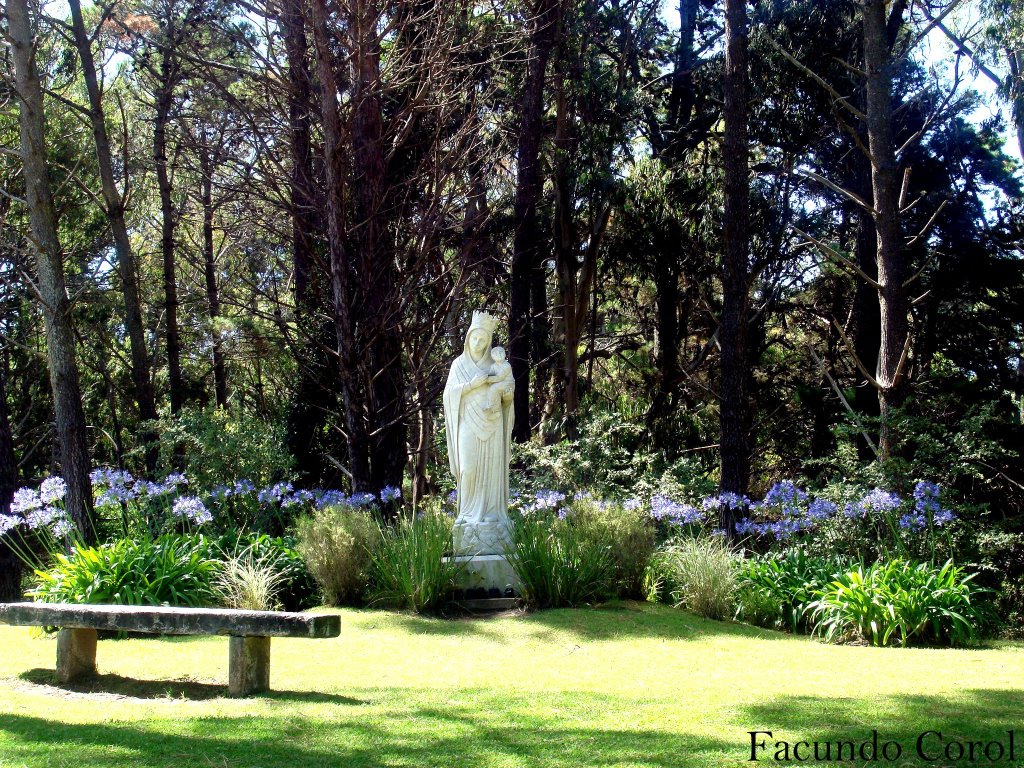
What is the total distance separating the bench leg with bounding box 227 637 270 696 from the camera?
669 centimetres

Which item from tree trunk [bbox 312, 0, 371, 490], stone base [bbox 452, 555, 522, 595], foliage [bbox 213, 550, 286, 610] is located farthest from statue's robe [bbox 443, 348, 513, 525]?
tree trunk [bbox 312, 0, 371, 490]

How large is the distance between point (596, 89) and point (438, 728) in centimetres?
1580

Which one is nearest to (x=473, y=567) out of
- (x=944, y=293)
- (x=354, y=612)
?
(x=354, y=612)

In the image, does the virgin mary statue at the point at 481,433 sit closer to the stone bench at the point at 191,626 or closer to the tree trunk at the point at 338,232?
the tree trunk at the point at 338,232

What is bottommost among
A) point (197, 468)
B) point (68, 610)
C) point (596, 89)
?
point (68, 610)

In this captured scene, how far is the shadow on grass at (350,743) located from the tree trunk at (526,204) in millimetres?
12185

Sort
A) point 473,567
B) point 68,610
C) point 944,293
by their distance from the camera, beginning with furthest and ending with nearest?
1. point 944,293
2. point 473,567
3. point 68,610

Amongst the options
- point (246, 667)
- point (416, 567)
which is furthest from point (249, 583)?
point (246, 667)

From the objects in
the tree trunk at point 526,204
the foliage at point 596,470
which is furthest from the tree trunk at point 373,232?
the tree trunk at point 526,204

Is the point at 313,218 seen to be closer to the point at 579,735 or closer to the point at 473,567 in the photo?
the point at 473,567

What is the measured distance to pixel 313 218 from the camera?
1633 cm

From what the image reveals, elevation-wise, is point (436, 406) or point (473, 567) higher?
point (436, 406)

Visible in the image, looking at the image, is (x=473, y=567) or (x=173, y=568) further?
(x=473, y=567)

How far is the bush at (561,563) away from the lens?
10.1 meters
